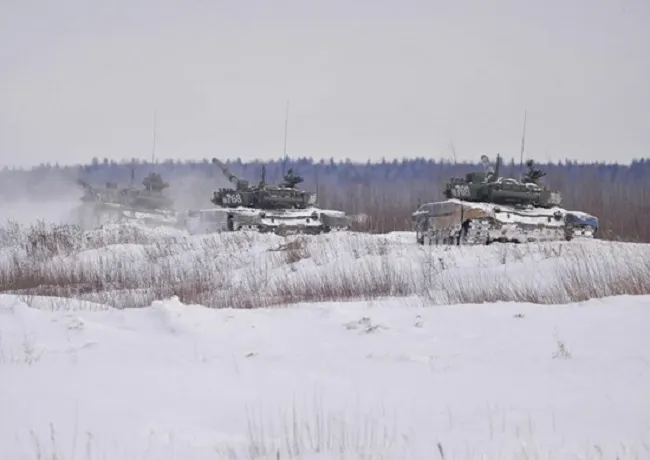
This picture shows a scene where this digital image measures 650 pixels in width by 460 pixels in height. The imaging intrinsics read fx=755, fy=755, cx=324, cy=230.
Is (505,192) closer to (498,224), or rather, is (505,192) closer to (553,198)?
(553,198)

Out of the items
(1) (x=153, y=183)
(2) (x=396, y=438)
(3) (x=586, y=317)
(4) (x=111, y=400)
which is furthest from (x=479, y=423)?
(1) (x=153, y=183)

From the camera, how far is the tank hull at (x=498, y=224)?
18.2 meters

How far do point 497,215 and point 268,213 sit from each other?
757 centimetres

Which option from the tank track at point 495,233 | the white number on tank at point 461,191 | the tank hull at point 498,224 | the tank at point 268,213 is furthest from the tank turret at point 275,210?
the tank track at point 495,233

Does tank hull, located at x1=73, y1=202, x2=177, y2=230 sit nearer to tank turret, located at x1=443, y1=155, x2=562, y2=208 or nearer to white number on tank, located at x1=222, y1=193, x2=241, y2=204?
white number on tank, located at x1=222, y1=193, x2=241, y2=204

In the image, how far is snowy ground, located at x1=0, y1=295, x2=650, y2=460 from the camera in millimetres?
3348

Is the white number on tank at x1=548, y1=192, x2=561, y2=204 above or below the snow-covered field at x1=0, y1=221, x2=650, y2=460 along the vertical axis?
above

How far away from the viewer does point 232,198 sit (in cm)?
2441

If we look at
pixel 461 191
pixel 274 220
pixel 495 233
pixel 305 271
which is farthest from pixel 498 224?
pixel 274 220

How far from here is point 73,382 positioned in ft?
14.6

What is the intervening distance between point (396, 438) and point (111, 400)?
1.63 meters

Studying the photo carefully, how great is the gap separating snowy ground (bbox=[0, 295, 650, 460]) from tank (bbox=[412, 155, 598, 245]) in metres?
11.6

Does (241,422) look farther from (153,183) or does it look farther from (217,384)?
(153,183)

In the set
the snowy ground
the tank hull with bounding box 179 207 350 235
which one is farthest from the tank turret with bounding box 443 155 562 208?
the snowy ground
